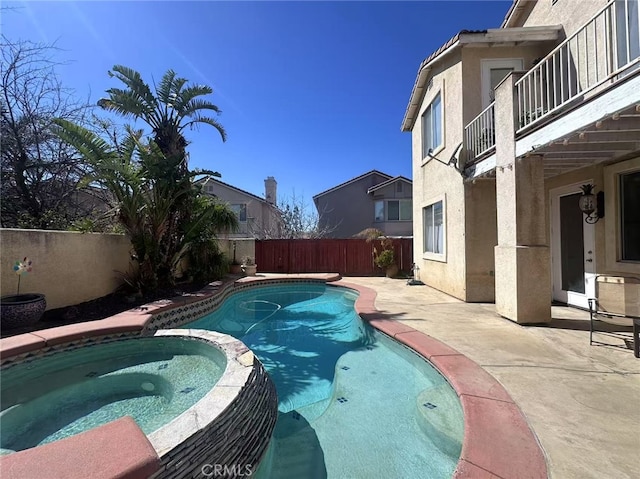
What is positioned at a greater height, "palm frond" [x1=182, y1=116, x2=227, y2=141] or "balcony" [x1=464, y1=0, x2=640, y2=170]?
"palm frond" [x1=182, y1=116, x2=227, y2=141]

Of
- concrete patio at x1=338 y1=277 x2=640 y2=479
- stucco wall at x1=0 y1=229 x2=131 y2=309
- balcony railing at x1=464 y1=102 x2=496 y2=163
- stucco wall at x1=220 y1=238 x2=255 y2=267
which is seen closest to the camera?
concrete patio at x1=338 y1=277 x2=640 y2=479

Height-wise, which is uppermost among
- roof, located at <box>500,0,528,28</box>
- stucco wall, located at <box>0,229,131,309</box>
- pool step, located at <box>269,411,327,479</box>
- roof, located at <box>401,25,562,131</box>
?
roof, located at <box>500,0,528,28</box>

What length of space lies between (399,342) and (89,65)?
1353cm

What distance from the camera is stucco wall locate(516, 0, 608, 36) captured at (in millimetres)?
6523

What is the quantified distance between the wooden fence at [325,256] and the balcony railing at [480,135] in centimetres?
790

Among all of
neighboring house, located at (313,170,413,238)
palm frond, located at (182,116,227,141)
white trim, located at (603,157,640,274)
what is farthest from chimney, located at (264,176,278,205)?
white trim, located at (603,157,640,274)

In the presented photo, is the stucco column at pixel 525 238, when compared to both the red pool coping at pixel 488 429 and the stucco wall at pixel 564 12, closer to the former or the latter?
the red pool coping at pixel 488 429

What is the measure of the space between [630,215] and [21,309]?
12.3m

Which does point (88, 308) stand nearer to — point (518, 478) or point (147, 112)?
point (147, 112)

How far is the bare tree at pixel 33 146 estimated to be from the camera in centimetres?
991

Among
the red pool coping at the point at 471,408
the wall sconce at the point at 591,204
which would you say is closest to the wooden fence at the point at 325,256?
the wall sconce at the point at 591,204

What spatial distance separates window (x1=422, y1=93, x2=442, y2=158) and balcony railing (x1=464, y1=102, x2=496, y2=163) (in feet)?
5.65

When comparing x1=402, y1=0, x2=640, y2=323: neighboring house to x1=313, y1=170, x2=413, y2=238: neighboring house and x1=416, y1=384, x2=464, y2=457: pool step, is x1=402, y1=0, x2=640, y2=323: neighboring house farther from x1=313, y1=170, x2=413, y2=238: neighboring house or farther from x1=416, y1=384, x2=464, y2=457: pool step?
x1=313, y1=170, x2=413, y2=238: neighboring house

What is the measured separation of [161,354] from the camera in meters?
5.36
